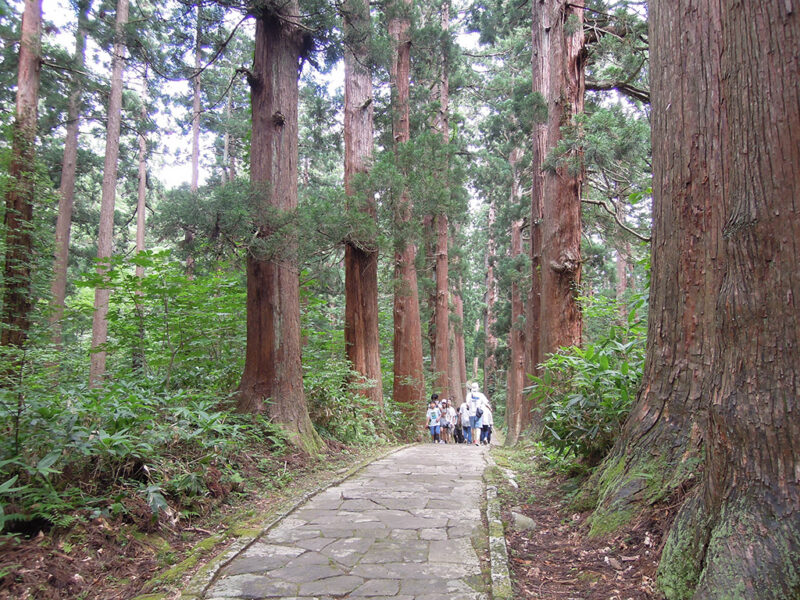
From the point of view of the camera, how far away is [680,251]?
12.3 ft

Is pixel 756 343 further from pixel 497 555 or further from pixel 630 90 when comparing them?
pixel 630 90

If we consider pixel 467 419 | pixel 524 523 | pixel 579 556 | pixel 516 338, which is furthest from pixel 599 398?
pixel 516 338

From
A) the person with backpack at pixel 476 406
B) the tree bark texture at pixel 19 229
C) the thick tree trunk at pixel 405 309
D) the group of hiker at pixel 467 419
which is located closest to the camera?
the tree bark texture at pixel 19 229

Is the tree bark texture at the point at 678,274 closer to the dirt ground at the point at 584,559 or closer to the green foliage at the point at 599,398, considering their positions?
the dirt ground at the point at 584,559

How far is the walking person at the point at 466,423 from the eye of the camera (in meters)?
15.6

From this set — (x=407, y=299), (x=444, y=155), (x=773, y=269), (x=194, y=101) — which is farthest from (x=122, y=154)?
(x=773, y=269)

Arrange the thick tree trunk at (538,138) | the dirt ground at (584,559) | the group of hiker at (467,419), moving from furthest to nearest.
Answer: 1. the group of hiker at (467,419)
2. the thick tree trunk at (538,138)
3. the dirt ground at (584,559)

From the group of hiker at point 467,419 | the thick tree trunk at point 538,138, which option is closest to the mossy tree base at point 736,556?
the thick tree trunk at point 538,138

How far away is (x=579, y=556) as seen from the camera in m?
3.46

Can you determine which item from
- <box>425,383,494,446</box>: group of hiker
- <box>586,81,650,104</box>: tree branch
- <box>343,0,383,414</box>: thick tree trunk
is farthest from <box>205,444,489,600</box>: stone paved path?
<box>425,383,494,446</box>: group of hiker

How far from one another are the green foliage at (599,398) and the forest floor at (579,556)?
1.93 feet

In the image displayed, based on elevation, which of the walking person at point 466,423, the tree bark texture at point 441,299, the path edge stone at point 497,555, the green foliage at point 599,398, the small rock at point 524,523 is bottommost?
the walking person at point 466,423

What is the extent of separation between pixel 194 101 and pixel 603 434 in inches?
984

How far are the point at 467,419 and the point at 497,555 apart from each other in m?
12.3
